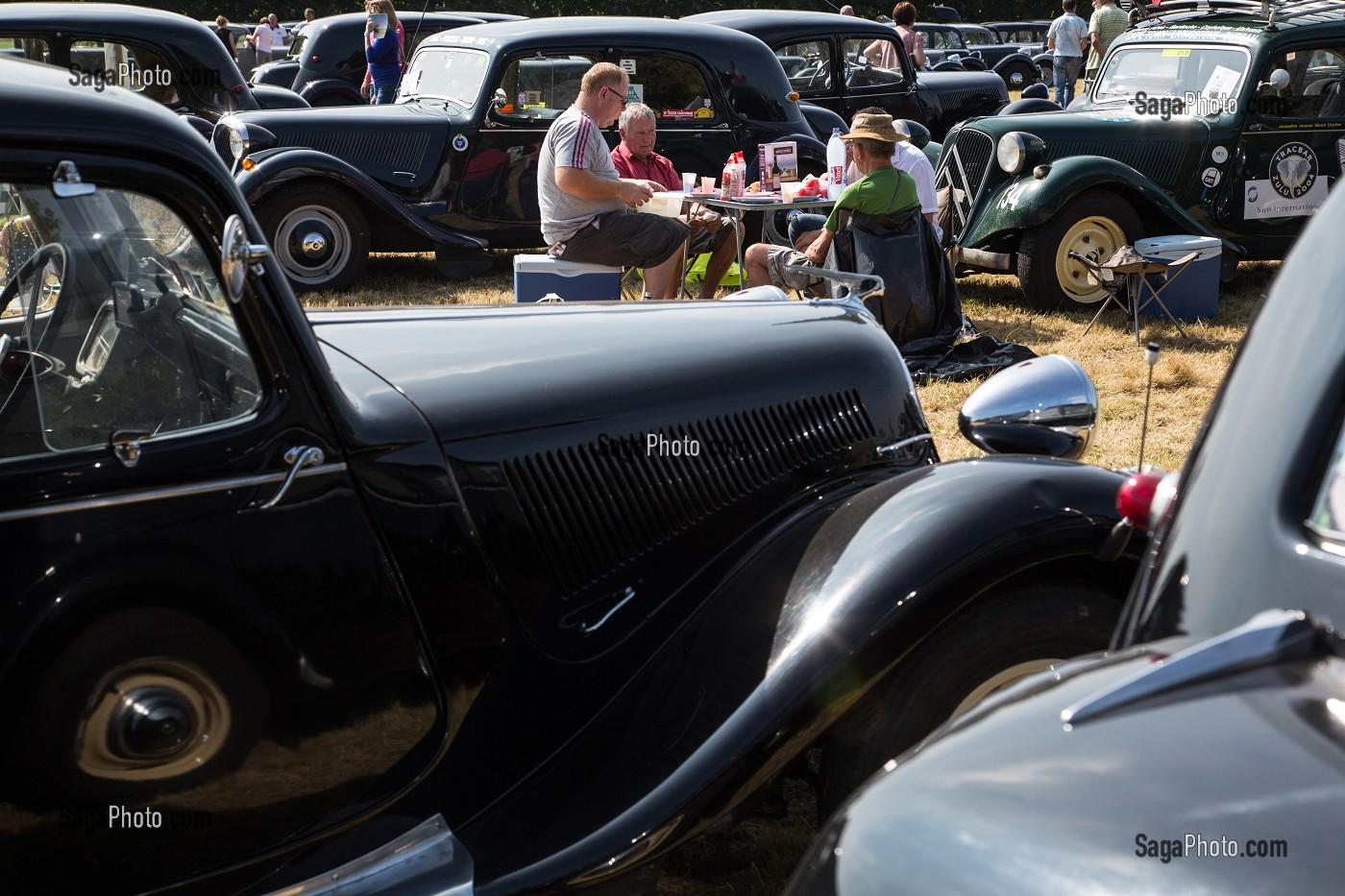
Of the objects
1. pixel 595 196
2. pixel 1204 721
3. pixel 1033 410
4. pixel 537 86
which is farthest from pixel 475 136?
pixel 1204 721

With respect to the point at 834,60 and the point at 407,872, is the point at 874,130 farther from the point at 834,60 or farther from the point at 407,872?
the point at 834,60

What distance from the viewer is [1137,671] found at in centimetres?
129

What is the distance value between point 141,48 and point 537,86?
120 inches

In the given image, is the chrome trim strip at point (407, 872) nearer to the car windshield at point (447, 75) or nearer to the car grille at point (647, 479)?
the car grille at point (647, 479)

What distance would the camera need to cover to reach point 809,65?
40.7ft

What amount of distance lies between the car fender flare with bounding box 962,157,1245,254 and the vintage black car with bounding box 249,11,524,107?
9636 mm

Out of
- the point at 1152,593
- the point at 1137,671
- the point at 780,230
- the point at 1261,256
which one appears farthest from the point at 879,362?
the point at 1261,256

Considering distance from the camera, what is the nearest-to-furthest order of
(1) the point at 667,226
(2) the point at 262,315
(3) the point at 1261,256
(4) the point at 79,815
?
(4) the point at 79,815 → (2) the point at 262,315 → (1) the point at 667,226 → (3) the point at 1261,256

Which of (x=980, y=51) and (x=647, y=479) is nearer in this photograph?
(x=647, y=479)

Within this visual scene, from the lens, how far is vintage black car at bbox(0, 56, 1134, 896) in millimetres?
1961

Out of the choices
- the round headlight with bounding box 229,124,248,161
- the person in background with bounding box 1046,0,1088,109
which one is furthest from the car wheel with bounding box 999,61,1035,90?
the round headlight with bounding box 229,124,248,161

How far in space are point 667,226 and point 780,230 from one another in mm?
2556

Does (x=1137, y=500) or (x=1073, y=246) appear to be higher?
(x=1137, y=500)

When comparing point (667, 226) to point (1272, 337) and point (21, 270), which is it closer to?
point (21, 270)
